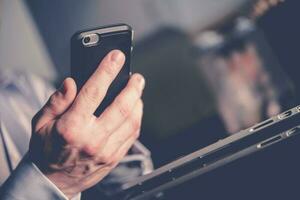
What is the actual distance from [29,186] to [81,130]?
0.40 feet

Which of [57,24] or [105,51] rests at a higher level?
[57,24]

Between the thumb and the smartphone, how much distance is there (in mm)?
70

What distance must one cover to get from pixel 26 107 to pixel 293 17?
2.31ft

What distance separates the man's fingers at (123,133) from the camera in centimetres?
59

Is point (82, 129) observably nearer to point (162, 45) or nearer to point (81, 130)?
→ point (81, 130)

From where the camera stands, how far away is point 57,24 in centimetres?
231

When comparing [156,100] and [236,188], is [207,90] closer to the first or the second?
[156,100]

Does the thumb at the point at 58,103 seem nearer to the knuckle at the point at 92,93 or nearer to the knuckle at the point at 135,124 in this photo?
the knuckle at the point at 92,93

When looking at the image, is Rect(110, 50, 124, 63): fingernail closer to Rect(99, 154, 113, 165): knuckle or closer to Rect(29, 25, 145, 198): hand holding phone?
Rect(29, 25, 145, 198): hand holding phone

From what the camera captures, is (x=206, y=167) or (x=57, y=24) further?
(x=57, y=24)

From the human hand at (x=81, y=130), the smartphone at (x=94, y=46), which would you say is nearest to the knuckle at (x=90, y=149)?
the human hand at (x=81, y=130)

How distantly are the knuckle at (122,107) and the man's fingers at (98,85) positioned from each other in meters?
0.04

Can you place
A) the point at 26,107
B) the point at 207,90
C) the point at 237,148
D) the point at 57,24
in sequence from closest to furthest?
the point at 237,148, the point at 26,107, the point at 207,90, the point at 57,24

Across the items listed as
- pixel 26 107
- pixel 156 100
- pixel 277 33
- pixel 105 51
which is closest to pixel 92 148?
pixel 105 51
